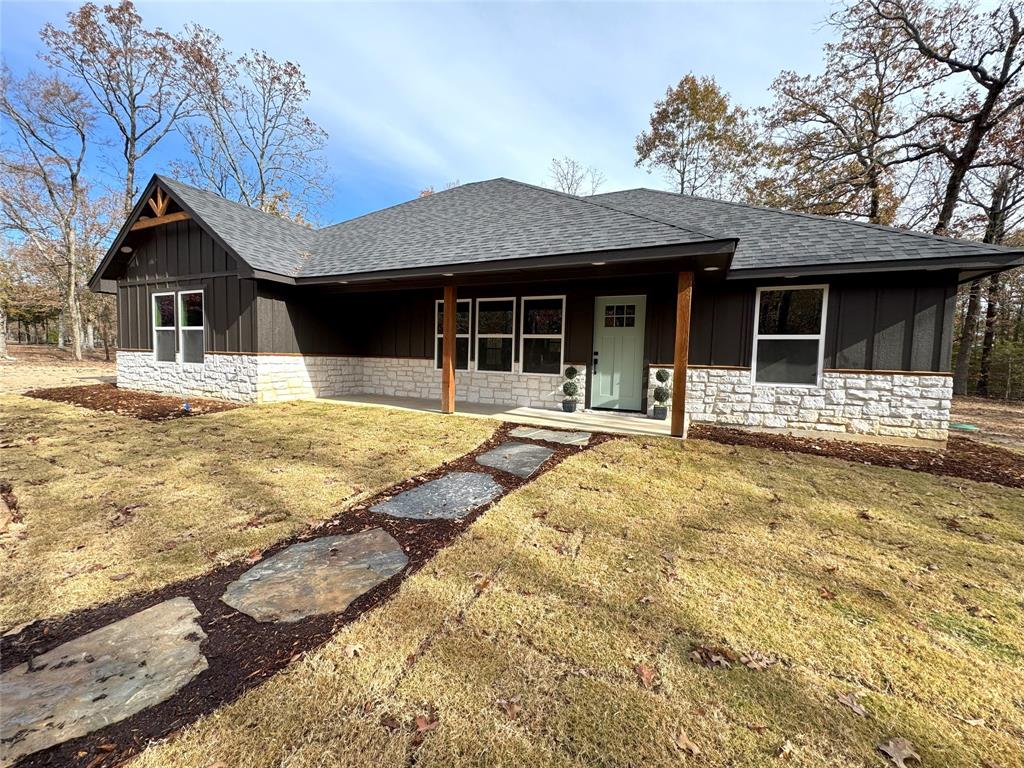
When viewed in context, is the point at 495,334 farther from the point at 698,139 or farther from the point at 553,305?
the point at 698,139

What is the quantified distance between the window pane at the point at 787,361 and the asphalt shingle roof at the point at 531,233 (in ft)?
4.17

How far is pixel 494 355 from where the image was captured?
8.73 meters

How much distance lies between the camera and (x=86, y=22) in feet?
54.6

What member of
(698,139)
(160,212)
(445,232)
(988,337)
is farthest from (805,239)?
(698,139)

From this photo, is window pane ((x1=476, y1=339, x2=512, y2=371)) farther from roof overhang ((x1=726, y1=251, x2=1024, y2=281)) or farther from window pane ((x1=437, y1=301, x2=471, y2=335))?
roof overhang ((x1=726, y1=251, x2=1024, y2=281))

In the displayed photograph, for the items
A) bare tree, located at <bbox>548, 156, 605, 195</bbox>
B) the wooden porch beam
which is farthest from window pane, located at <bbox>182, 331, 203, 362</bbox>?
bare tree, located at <bbox>548, 156, 605, 195</bbox>

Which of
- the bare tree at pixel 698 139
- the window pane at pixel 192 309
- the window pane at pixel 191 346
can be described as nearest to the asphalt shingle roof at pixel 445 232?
the window pane at pixel 192 309

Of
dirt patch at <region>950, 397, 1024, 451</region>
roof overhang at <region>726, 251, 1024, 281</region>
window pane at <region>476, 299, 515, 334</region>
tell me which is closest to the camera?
roof overhang at <region>726, 251, 1024, 281</region>

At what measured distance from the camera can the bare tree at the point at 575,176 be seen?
68.8 ft

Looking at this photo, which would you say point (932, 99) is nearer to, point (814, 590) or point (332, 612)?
point (814, 590)

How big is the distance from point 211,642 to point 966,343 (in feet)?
65.0

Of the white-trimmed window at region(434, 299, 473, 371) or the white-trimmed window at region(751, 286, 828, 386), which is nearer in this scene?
the white-trimmed window at region(751, 286, 828, 386)

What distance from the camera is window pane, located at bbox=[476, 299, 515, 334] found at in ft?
27.8

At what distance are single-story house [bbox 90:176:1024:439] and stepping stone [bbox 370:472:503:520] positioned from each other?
10.8ft
